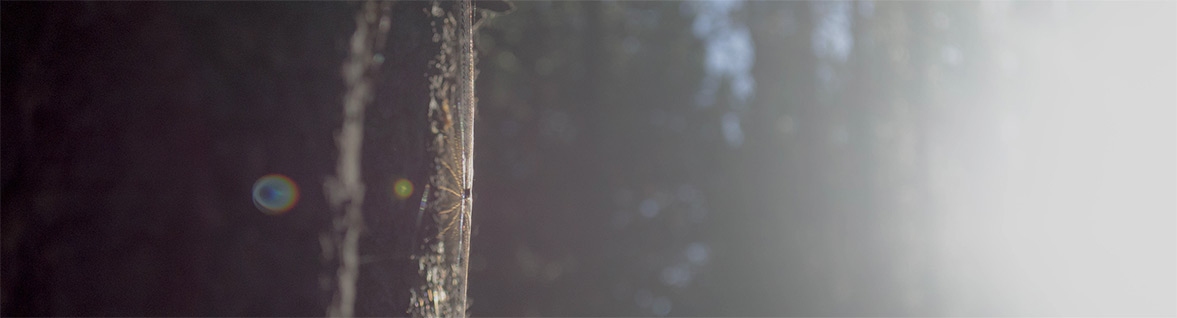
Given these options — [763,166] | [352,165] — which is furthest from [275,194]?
[763,166]

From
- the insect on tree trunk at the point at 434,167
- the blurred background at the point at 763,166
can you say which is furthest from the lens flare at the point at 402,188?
the blurred background at the point at 763,166

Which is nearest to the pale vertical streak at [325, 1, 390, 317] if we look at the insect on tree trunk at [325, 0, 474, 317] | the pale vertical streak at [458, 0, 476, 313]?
the insect on tree trunk at [325, 0, 474, 317]

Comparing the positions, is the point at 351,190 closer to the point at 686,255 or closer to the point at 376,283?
the point at 376,283

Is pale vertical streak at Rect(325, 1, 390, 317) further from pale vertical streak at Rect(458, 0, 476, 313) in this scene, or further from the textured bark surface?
pale vertical streak at Rect(458, 0, 476, 313)

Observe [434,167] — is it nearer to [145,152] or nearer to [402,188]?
[402,188]

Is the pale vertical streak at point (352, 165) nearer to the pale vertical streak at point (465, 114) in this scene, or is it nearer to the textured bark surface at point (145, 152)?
the textured bark surface at point (145, 152)

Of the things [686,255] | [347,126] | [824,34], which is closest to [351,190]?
[347,126]
